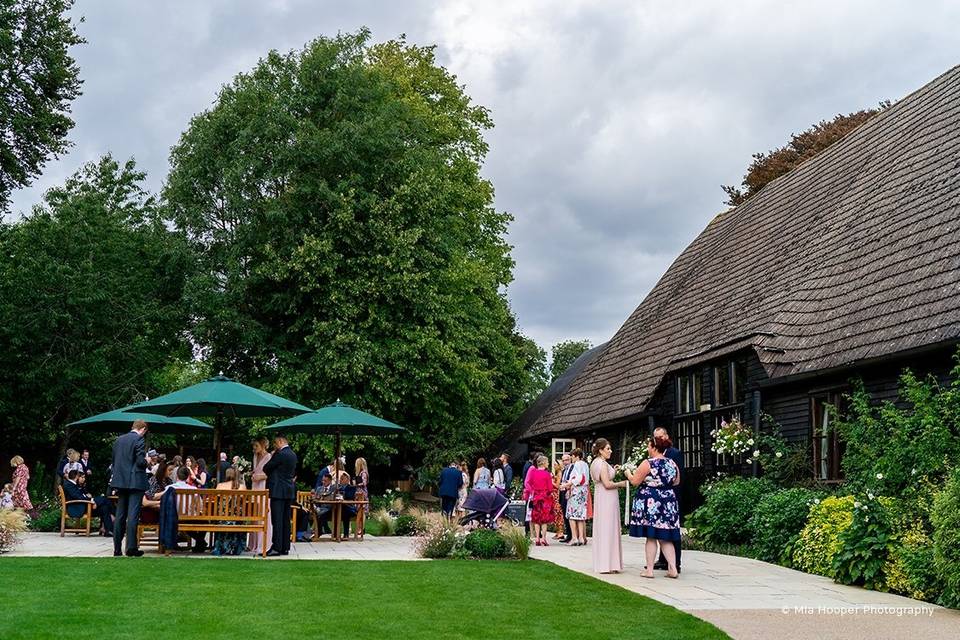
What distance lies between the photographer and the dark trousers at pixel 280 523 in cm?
1452

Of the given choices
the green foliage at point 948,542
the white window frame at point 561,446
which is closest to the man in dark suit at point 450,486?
the white window frame at point 561,446

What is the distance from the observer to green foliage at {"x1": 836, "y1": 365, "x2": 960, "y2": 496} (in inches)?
464

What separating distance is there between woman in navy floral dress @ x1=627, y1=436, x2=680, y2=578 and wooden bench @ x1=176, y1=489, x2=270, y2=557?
550 centimetres

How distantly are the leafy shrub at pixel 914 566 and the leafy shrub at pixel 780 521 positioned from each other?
2.69 m

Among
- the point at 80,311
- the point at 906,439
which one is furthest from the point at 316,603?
the point at 80,311

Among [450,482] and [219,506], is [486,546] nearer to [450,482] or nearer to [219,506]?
[219,506]

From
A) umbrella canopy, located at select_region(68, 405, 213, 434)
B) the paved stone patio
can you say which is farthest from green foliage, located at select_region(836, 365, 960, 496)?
umbrella canopy, located at select_region(68, 405, 213, 434)

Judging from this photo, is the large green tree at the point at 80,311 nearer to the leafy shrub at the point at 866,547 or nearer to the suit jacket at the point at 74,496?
the suit jacket at the point at 74,496

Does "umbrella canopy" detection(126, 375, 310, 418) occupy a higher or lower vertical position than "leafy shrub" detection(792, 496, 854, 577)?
higher

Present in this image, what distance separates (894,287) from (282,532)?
975cm

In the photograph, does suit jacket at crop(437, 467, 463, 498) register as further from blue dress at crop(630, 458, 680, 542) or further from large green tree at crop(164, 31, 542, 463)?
blue dress at crop(630, 458, 680, 542)

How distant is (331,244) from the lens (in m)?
28.1

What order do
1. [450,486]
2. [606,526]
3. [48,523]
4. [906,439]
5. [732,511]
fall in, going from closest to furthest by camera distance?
[606,526], [906,439], [732,511], [48,523], [450,486]

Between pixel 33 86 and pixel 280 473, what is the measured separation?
632 inches
